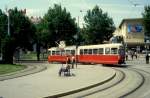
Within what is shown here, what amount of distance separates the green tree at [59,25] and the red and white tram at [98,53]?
2395 cm

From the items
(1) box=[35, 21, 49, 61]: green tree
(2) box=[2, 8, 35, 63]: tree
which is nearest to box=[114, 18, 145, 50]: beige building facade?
(1) box=[35, 21, 49, 61]: green tree

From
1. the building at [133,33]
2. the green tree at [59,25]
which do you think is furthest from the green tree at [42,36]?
the building at [133,33]

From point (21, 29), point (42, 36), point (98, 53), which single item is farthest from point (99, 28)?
point (98, 53)

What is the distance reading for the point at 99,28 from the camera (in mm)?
86812

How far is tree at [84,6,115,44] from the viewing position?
86938 mm

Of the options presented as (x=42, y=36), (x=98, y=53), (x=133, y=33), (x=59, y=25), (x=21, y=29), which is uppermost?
(x=133, y=33)

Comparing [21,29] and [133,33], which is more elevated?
[133,33]

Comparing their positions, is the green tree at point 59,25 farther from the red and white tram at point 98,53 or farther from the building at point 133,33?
the building at point 133,33

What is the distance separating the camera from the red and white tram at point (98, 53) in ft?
151

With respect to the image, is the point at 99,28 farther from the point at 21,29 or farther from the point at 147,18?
the point at 21,29

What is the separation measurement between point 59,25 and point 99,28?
821 centimetres

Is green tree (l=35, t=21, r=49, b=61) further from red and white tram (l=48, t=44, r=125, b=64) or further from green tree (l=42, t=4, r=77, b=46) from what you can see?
red and white tram (l=48, t=44, r=125, b=64)

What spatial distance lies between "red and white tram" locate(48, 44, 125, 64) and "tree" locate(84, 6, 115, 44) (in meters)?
26.8

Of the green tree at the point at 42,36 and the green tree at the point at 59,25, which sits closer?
the green tree at the point at 42,36
